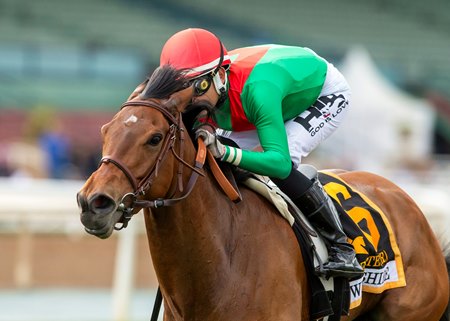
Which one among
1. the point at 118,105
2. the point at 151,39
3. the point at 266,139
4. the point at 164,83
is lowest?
the point at 118,105

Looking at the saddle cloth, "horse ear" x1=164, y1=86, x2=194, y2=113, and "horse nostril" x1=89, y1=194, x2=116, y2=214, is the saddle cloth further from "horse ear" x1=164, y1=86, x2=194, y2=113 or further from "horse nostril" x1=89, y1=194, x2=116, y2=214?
"horse nostril" x1=89, y1=194, x2=116, y2=214

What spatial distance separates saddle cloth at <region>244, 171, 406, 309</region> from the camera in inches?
181

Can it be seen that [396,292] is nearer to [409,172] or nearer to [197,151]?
[197,151]

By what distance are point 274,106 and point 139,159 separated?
2.39 ft

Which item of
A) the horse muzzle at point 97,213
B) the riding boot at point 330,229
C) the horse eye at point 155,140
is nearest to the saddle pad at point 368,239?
the riding boot at point 330,229

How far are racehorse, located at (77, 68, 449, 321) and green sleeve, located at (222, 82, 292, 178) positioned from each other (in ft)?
0.61

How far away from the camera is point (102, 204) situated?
3355mm

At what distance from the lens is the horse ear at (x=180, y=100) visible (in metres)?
3.72

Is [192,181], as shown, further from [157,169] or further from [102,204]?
[102,204]

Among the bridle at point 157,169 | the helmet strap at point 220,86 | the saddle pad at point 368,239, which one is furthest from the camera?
the saddle pad at point 368,239

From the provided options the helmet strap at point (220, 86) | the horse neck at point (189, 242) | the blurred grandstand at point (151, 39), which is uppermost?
the helmet strap at point (220, 86)

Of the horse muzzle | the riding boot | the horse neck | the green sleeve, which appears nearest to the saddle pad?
the riding boot

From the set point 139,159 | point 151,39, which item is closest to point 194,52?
point 139,159

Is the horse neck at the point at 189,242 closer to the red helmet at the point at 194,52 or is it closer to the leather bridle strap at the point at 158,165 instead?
the leather bridle strap at the point at 158,165
